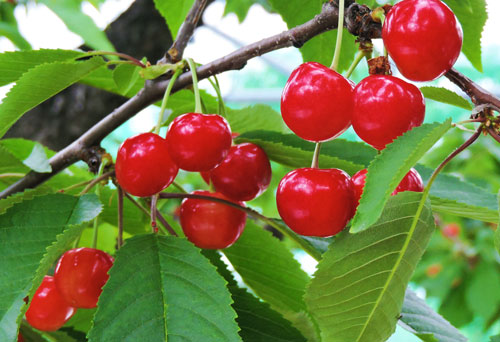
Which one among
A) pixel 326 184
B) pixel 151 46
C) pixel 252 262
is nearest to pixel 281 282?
pixel 252 262

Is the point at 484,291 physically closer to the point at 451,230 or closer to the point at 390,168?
the point at 451,230

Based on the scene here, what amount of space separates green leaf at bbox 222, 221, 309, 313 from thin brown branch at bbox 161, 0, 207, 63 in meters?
0.28

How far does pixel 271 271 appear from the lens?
2.77ft

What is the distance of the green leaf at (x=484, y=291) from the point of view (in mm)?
2518

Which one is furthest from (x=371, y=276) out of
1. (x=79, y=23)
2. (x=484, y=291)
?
(x=484, y=291)

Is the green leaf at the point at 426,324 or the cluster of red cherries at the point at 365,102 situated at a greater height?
the cluster of red cherries at the point at 365,102

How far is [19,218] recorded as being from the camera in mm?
679

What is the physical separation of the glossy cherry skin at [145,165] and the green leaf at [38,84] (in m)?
0.12

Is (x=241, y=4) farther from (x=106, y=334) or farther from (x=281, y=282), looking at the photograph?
(x=106, y=334)

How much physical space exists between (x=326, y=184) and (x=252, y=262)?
291 mm

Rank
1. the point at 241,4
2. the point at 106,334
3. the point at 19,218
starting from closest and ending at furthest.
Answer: the point at 106,334
the point at 19,218
the point at 241,4

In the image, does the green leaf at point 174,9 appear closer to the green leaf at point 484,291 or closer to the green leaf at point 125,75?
the green leaf at point 125,75

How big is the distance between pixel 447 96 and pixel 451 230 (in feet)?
9.22

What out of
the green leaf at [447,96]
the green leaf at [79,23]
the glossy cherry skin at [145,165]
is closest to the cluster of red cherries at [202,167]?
the glossy cherry skin at [145,165]
